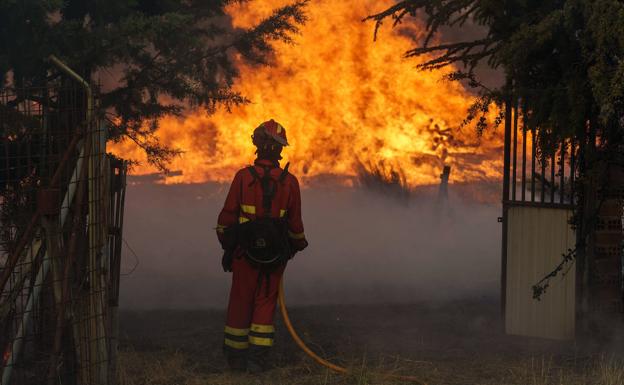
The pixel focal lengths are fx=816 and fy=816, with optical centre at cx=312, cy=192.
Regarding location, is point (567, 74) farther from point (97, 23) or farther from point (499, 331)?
point (97, 23)

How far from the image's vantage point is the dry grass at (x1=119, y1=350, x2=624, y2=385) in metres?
6.42

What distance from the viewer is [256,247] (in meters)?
6.84

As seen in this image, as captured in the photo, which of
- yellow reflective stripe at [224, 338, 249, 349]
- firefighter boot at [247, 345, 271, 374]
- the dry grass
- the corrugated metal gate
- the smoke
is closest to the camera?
the dry grass

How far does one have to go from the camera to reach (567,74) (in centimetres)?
695

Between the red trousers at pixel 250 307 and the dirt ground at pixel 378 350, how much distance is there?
30 cm

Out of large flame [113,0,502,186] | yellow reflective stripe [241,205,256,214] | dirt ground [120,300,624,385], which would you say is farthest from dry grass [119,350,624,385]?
large flame [113,0,502,186]

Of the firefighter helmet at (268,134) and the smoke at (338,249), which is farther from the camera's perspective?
the smoke at (338,249)

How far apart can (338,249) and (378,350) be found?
8240 millimetres

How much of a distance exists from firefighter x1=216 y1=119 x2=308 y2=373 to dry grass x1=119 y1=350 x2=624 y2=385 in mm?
289

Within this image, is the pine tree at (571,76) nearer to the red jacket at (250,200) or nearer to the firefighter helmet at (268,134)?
the firefighter helmet at (268,134)

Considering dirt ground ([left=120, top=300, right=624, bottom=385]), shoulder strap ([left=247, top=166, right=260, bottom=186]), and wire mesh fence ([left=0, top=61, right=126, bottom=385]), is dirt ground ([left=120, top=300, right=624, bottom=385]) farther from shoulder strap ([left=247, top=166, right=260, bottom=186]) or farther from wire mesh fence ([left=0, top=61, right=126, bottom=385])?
shoulder strap ([left=247, top=166, right=260, bottom=186])

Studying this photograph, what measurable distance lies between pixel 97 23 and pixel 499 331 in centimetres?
526

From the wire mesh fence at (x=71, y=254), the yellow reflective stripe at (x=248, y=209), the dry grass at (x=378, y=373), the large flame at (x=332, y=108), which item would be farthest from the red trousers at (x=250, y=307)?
the large flame at (x=332, y=108)

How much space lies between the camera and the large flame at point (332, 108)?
19.5 meters
